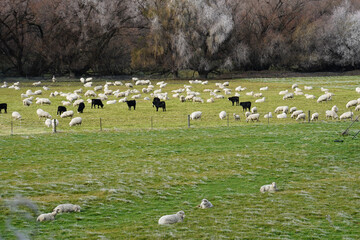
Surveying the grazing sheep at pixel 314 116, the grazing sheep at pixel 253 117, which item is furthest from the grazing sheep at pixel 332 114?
the grazing sheep at pixel 253 117

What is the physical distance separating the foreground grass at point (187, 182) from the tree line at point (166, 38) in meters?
50.4

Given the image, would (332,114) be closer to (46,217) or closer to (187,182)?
(187,182)

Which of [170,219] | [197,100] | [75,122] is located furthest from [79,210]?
[197,100]

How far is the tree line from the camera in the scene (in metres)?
81.9

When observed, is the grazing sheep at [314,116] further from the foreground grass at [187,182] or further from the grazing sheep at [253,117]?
the grazing sheep at [253,117]

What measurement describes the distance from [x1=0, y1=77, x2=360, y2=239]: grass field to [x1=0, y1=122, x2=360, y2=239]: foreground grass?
40 mm

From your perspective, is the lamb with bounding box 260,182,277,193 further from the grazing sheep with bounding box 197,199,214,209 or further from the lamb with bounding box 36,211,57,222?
the lamb with bounding box 36,211,57,222

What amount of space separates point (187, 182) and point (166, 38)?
212 feet

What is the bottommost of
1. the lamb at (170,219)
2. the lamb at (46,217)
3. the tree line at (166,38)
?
the lamb at (170,219)

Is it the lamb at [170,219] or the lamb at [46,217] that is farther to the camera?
the lamb at [46,217]

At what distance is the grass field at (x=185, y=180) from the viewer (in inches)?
518

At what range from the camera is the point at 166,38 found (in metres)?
82.3

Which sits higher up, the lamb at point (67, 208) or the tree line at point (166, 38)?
the tree line at point (166, 38)

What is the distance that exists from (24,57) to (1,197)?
7656 centimetres
